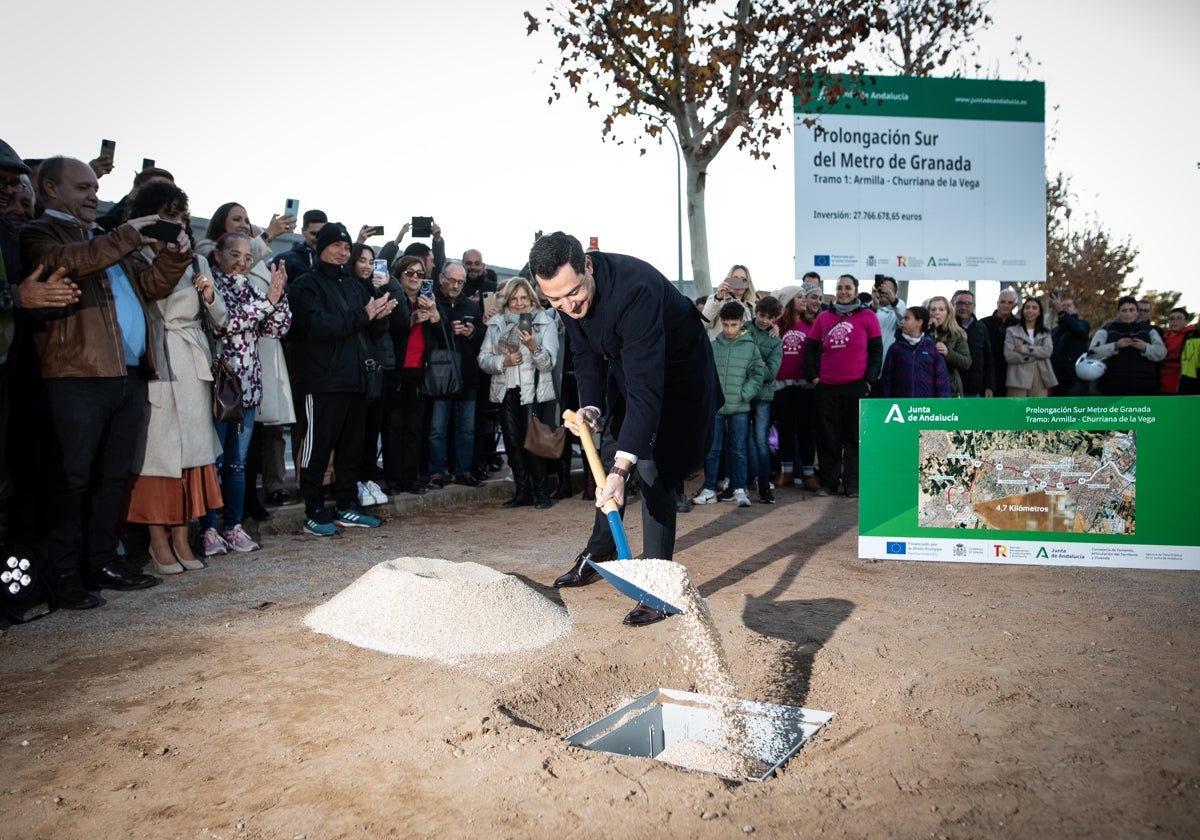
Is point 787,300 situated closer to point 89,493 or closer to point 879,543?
point 879,543

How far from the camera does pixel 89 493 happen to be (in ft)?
17.5

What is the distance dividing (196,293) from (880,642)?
4.47 metres

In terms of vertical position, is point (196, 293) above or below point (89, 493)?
above

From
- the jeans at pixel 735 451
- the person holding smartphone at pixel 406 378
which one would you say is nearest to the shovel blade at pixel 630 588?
the person holding smartphone at pixel 406 378

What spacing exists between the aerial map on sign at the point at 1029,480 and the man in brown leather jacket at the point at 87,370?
4.87m

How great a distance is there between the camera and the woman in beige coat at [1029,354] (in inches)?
437

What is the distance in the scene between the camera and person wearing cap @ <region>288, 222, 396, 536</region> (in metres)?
7.00

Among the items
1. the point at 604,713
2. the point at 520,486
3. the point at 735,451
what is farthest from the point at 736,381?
the point at 604,713

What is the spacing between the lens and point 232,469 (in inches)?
256

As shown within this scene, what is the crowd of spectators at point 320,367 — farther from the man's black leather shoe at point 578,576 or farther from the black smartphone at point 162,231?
the man's black leather shoe at point 578,576

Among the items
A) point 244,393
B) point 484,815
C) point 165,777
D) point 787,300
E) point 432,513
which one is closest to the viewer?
point 484,815

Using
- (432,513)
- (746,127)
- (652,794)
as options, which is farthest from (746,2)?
(652,794)

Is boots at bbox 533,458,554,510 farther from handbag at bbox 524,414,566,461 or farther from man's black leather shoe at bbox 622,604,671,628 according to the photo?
man's black leather shoe at bbox 622,604,671,628

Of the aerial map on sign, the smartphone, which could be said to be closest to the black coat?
the smartphone
